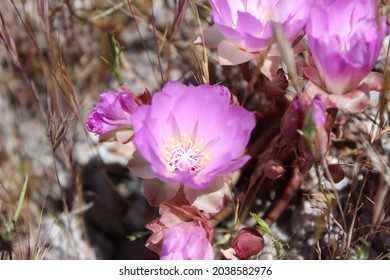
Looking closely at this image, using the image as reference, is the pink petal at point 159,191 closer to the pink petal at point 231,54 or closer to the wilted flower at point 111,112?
the wilted flower at point 111,112

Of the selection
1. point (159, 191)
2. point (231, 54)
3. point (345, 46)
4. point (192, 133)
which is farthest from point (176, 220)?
point (345, 46)

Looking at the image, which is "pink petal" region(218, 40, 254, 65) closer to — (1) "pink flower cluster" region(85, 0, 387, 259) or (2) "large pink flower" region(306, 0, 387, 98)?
(1) "pink flower cluster" region(85, 0, 387, 259)

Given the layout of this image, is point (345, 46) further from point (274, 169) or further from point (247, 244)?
point (247, 244)

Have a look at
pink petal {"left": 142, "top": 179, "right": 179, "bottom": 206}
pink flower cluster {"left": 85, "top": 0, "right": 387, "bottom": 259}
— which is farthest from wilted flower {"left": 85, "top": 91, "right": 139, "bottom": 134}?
pink petal {"left": 142, "top": 179, "right": 179, "bottom": 206}

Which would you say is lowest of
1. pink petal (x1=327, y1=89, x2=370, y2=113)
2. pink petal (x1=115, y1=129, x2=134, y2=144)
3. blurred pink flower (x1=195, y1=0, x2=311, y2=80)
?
pink petal (x1=115, y1=129, x2=134, y2=144)

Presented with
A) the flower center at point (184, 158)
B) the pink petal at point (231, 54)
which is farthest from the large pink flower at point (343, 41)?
the flower center at point (184, 158)
